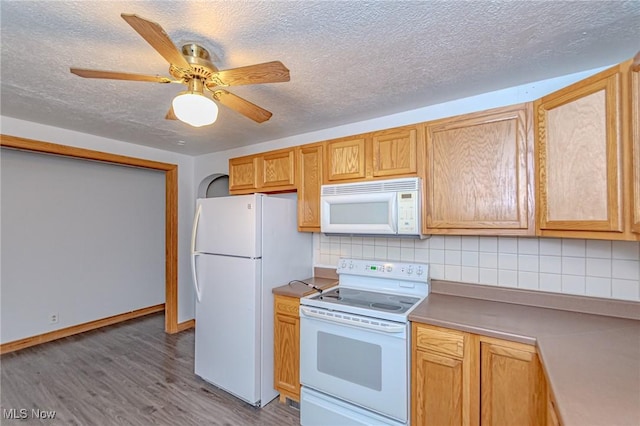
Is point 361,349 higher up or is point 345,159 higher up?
point 345,159

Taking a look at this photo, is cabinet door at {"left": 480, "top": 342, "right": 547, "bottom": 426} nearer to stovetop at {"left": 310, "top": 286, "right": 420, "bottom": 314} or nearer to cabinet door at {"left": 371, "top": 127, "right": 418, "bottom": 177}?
stovetop at {"left": 310, "top": 286, "right": 420, "bottom": 314}

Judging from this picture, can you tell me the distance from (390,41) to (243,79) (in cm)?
76

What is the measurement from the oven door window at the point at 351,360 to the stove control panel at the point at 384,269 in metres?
0.62

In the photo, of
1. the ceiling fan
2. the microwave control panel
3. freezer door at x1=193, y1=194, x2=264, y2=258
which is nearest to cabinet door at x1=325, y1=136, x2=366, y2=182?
the microwave control panel

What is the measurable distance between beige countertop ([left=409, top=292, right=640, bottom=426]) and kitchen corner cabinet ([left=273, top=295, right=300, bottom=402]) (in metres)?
0.96

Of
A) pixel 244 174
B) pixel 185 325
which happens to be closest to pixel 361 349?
pixel 244 174

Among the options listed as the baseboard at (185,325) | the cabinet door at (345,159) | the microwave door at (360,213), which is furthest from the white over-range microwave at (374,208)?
the baseboard at (185,325)

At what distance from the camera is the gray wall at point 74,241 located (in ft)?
11.0

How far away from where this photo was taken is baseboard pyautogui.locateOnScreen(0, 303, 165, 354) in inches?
130

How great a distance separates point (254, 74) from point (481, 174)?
→ 1.46m

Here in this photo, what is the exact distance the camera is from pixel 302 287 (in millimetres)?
2541

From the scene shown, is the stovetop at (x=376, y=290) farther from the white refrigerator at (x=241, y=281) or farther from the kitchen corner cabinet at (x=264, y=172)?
the kitchen corner cabinet at (x=264, y=172)

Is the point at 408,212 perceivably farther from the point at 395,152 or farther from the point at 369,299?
the point at 369,299

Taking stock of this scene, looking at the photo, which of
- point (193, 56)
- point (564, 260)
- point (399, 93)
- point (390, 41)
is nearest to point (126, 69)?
point (193, 56)
